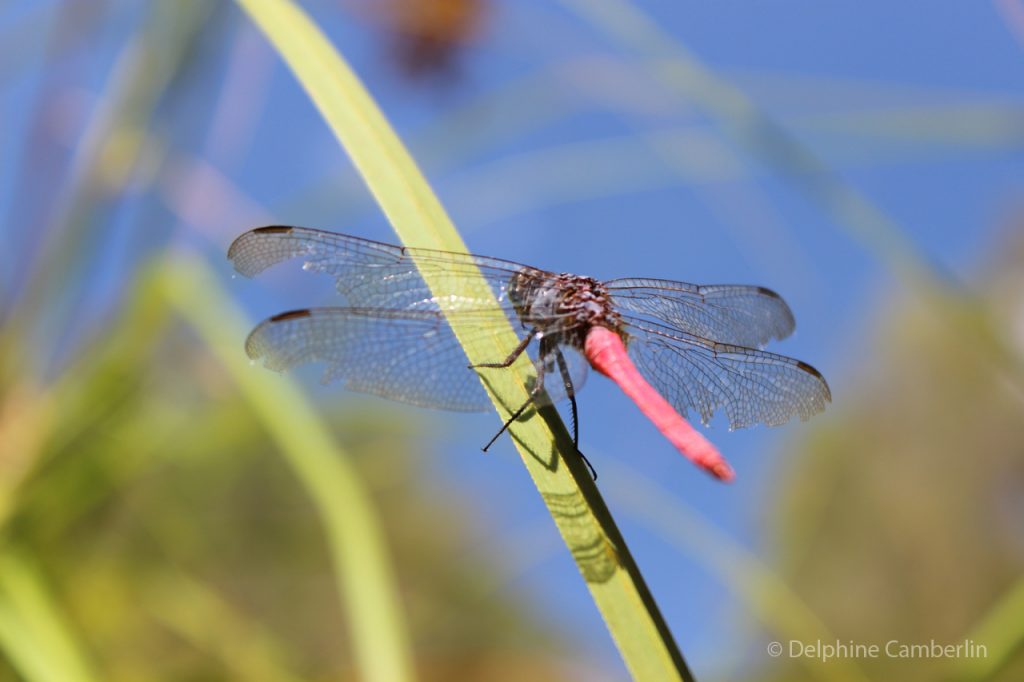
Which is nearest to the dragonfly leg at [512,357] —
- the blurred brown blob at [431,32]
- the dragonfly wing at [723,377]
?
the dragonfly wing at [723,377]

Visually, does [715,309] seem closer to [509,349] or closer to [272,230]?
[509,349]

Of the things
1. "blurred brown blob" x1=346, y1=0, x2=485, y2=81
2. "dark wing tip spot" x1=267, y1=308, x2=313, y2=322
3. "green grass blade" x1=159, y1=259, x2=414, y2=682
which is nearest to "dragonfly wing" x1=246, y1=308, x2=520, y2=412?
"dark wing tip spot" x1=267, y1=308, x2=313, y2=322

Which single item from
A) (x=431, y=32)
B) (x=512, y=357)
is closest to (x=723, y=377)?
(x=512, y=357)

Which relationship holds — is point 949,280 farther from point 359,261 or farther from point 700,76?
point 359,261

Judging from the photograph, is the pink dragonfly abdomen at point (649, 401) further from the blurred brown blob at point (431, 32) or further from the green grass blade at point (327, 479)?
the blurred brown blob at point (431, 32)

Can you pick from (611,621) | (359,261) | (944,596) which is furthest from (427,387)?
(944,596)

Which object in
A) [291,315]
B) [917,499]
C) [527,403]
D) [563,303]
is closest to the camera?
[527,403]

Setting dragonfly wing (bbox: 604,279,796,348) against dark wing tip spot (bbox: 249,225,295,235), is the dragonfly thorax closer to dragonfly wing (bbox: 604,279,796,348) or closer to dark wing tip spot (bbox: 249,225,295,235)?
dragonfly wing (bbox: 604,279,796,348)
